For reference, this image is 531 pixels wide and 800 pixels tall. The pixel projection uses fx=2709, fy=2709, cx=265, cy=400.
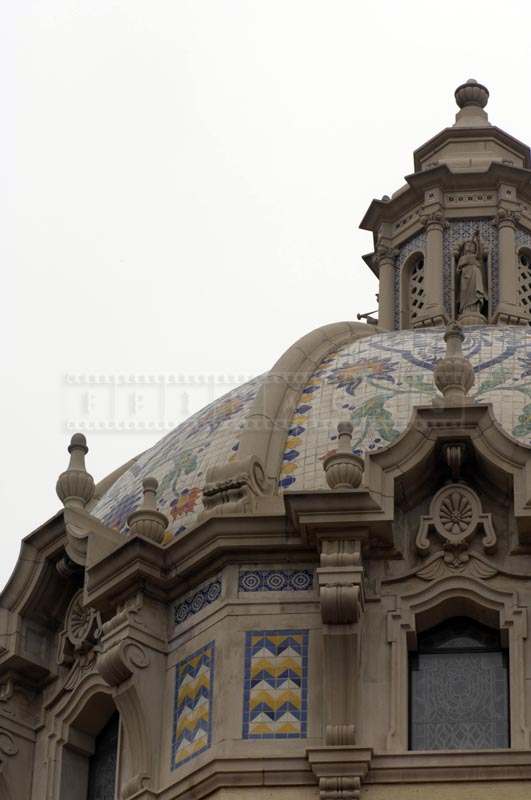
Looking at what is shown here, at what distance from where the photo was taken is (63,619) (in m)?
32.3

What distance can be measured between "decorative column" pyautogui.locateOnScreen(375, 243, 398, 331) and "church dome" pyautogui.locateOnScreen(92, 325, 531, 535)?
488 centimetres

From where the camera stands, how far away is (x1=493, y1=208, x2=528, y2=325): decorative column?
3875 centimetres

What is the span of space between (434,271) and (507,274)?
1.11 metres

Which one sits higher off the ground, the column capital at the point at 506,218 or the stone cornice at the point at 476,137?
the stone cornice at the point at 476,137

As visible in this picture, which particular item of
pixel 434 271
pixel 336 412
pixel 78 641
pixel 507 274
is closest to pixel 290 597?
pixel 78 641

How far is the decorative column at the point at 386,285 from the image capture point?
4050 cm

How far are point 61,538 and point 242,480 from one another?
2.59 metres

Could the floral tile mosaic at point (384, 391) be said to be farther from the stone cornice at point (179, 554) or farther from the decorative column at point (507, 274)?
the decorative column at point (507, 274)

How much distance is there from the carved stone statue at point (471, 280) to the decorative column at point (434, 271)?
26 centimetres

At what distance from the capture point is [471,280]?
39094 mm

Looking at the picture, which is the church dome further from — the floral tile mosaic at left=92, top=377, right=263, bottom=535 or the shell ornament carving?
the shell ornament carving

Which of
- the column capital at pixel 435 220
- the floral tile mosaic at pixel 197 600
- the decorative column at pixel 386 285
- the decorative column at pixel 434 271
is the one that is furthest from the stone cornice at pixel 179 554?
the column capital at pixel 435 220

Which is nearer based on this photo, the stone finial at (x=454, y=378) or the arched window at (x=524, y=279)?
the stone finial at (x=454, y=378)

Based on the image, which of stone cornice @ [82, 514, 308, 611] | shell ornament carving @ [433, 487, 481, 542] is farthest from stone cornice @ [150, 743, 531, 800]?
shell ornament carving @ [433, 487, 481, 542]
